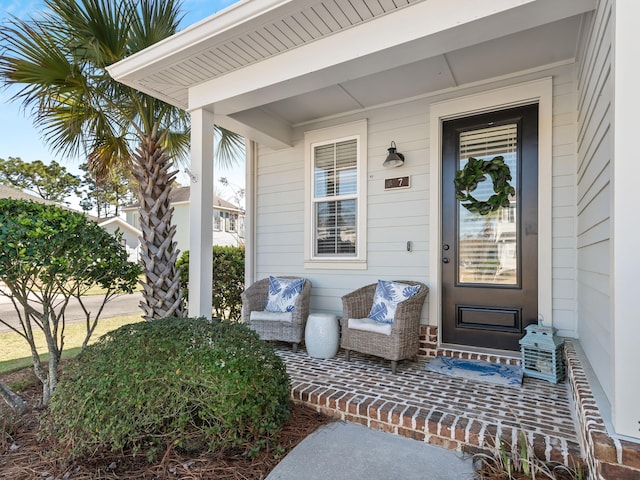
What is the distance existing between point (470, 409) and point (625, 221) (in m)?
1.52

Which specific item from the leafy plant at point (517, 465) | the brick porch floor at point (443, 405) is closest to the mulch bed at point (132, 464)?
the brick porch floor at point (443, 405)

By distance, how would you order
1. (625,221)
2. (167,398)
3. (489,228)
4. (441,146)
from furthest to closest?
(441,146), (489,228), (167,398), (625,221)

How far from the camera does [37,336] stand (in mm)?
5594

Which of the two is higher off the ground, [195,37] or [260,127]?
[195,37]

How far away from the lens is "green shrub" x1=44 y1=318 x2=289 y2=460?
73.3 inches

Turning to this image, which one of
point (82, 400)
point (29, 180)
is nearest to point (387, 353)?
point (82, 400)

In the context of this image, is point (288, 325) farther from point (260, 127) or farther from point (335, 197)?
point (260, 127)

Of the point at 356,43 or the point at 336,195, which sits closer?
the point at 356,43

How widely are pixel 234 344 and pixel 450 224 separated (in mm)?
2543

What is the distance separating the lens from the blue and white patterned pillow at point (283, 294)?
4.11 m

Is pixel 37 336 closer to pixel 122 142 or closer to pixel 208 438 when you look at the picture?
pixel 122 142

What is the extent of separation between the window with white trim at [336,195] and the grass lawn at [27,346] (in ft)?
11.0

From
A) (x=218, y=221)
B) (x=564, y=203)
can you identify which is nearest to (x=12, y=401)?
(x=564, y=203)

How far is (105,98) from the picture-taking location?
11.2 ft
